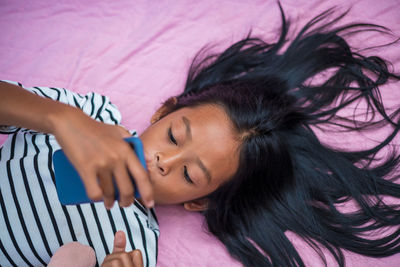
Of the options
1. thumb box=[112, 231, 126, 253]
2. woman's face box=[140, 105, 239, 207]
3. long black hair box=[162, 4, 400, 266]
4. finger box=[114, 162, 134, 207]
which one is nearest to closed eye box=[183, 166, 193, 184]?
woman's face box=[140, 105, 239, 207]

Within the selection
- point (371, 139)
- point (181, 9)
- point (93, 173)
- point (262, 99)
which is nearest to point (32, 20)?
point (181, 9)

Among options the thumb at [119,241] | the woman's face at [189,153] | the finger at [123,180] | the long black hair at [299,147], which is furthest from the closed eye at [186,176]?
the finger at [123,180]

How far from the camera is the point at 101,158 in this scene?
479 mm

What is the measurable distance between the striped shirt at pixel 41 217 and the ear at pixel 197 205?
12 cm

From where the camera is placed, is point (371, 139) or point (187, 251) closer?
point (187, 251)

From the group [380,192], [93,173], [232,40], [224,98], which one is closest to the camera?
[93,173]

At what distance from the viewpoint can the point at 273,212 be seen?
1061 mm

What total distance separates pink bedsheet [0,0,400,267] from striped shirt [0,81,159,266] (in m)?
0.13

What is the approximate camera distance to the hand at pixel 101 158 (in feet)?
1.57

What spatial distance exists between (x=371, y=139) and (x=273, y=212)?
0.40 meters

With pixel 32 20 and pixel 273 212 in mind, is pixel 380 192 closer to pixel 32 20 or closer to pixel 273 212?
pixel 273 212

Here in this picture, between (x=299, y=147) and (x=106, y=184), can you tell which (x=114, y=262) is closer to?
(x=106, y=184)

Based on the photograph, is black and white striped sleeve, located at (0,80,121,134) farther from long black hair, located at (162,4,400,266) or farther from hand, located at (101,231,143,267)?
hand, located at (101,231,143,267)

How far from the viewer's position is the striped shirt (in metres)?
0.83
